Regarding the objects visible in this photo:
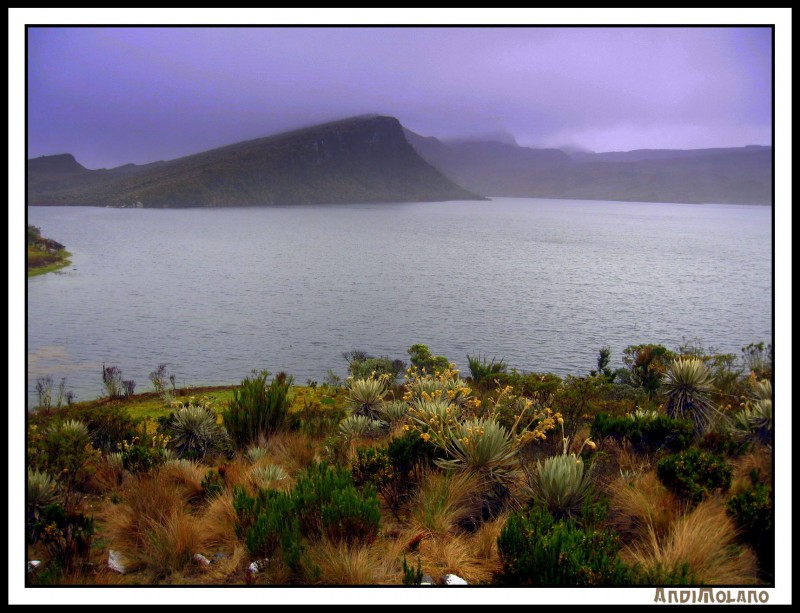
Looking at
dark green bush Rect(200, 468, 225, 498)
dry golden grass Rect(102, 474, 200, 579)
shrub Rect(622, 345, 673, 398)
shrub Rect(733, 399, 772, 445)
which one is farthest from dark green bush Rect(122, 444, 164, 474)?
shrub Rect(622, 345, 673, 398)

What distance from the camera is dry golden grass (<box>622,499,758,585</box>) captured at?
4230 millimetres

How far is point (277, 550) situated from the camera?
450 cm

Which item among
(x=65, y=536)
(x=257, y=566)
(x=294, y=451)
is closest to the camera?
(x=257, y=566)

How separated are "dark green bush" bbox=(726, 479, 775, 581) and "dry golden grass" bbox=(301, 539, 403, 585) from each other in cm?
266

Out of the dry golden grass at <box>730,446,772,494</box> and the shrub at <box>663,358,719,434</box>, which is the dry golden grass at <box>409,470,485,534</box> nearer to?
the dry golden grass at <box>730,446,772,494</box>

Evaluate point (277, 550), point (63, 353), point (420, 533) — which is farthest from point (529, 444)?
point (63, 353)

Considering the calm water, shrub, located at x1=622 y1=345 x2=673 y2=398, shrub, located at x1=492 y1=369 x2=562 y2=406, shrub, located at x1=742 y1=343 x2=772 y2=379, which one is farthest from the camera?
the calm water

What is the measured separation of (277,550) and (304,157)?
18312cm

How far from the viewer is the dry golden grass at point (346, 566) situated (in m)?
4.33

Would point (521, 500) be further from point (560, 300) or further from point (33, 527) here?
point (560, 300)

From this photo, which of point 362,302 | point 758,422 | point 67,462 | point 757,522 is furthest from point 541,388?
point 362,302

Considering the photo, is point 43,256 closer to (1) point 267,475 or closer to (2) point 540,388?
(2) point 540,388

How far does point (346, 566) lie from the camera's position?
4.30m

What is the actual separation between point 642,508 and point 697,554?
65 centimetres
